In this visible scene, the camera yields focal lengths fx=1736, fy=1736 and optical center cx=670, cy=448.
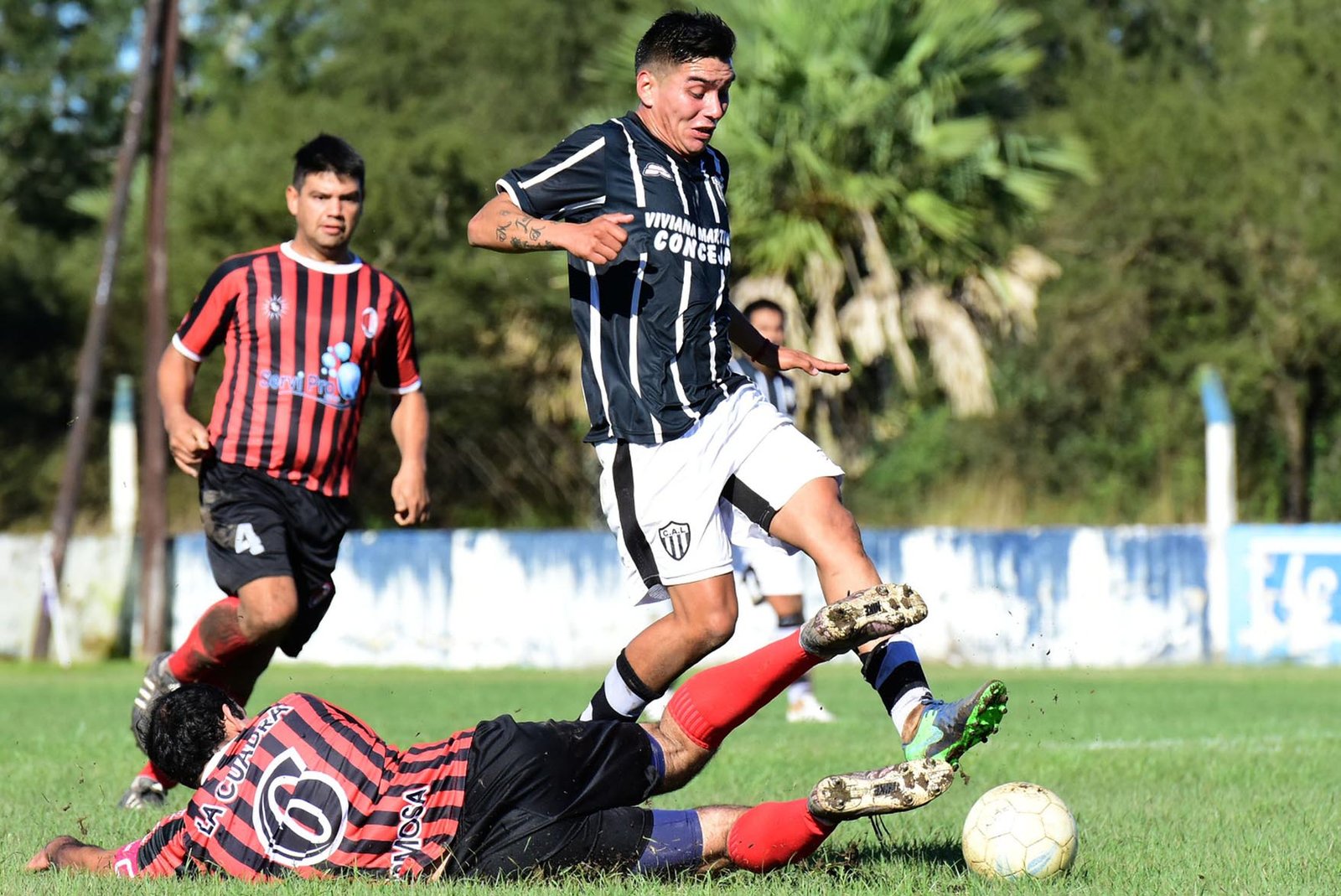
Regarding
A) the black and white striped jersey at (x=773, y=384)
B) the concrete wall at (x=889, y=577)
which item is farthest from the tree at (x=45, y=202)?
the black and white striped jersey at (x=773, y=384)

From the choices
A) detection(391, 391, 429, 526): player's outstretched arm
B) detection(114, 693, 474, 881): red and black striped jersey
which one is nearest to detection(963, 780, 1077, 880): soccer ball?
detection(114, 693, 474, 881): red and black striped jersey

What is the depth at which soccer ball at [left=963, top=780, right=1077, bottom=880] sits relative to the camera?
14.9 ft

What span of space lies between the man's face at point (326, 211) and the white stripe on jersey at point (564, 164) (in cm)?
156

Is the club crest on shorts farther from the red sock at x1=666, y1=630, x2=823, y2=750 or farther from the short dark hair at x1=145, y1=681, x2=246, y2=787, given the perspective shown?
the short dark hair at x1=145, y1=681, x2=246, y2=787

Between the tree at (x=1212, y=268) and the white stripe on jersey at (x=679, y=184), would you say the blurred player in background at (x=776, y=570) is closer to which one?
the white stripe on jersey at (x=679, y=184)

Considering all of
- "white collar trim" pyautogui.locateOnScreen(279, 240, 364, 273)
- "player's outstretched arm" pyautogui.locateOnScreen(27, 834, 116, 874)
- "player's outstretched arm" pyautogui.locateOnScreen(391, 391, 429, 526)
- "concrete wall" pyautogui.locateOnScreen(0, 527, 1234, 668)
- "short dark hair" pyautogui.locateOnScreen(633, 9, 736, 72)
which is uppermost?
"short dark hair" pyautogui.locateOnScreen(633, 9, 736, 72)

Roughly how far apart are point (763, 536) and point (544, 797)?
1.24 metres

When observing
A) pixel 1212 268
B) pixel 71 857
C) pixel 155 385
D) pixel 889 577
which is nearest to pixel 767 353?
pixel 71 857

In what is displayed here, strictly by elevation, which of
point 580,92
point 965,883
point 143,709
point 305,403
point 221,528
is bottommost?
point 965,883

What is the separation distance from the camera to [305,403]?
21.0 ft

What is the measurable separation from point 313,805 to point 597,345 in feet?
5.43

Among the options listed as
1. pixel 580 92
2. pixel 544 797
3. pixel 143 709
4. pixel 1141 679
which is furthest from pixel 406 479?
pixel 580 92

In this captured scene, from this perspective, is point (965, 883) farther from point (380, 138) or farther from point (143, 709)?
point (380, 138)

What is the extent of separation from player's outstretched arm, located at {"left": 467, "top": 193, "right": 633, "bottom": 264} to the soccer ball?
71.1 inches
